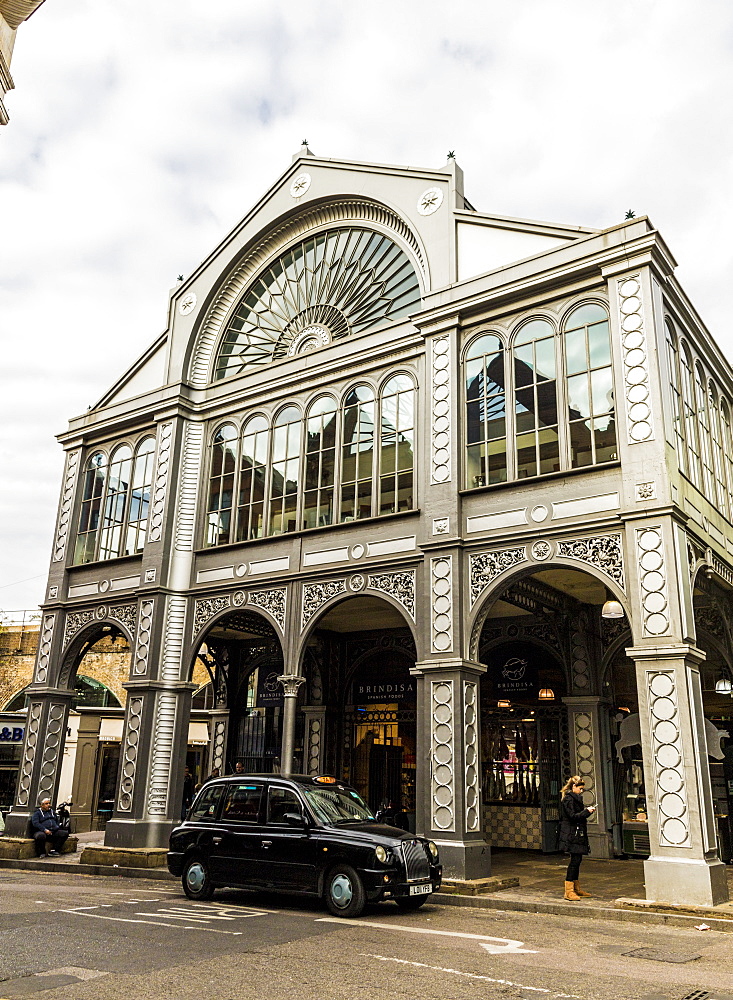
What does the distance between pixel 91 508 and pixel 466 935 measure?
15.7m

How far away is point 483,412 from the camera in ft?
51.4

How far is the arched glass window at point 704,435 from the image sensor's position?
15617 millimetres

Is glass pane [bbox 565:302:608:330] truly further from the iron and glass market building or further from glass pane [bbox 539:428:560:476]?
glass pane [bbox 539:428:560:476]

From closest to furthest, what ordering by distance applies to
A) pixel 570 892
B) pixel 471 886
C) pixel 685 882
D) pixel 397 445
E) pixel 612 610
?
1. pixel 685 882
2. pixel 570 892
3. pixel 471 886
4. pixel 612 610
5. pixel 397 445

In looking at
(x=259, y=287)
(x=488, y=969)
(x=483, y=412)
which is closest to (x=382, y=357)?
(x=483, y=412)

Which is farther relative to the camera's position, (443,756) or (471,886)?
(443,756)

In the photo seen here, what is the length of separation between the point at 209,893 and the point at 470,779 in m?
4.40

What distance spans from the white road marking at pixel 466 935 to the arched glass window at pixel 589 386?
7.48m

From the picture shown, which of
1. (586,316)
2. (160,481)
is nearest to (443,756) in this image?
(586,316)

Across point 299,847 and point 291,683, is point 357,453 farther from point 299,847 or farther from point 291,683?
point 299,847

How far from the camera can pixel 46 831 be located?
1922cm

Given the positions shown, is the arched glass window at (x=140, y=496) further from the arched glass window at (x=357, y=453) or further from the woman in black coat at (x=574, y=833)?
the woman in black coat at (x=574, y=833)

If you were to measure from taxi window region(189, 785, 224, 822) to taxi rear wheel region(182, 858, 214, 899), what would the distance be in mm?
629

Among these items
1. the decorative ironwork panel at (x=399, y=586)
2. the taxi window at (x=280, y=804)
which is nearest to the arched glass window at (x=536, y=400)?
the decorative ironwork panel at (x=399, y=586)
